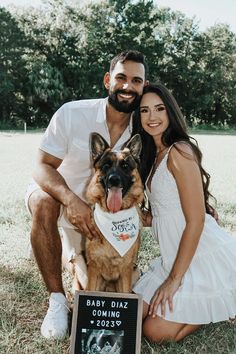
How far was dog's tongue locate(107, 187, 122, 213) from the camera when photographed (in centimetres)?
290

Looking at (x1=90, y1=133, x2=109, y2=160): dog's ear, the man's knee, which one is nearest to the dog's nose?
(x1=90, y1=133, x2=109, y2=160): dog's ear

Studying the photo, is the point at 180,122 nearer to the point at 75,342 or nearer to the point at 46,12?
the point at 75,342

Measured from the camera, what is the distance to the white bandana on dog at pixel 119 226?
290 centimetres

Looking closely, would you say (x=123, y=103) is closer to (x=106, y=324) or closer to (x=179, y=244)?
(x=179, y=244)

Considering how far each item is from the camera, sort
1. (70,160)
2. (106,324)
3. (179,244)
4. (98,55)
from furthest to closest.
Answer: (98,55) → (70,160) → (179,244) → (106,324)

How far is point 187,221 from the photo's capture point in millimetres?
2830

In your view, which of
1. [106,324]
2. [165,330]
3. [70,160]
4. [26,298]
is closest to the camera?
[106,324]

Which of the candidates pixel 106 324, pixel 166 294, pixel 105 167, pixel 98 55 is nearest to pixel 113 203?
pixel 105 167

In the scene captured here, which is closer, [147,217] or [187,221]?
[187,221]

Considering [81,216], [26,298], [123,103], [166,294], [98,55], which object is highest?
[98,55]

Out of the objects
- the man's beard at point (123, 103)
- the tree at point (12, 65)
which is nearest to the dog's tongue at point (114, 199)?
the man's beard at point (123, 103)

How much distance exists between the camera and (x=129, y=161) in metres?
3.01

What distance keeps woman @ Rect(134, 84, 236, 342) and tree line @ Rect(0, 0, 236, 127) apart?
2872 centimetres

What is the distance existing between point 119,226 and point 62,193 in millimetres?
494
